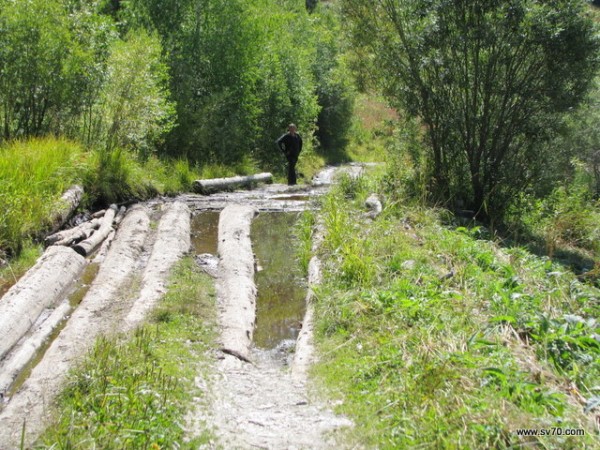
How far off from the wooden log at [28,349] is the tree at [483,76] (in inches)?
314

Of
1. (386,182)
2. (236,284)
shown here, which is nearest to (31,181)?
(236,284)

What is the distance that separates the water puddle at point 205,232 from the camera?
31.7 feet

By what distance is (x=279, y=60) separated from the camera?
2177cm

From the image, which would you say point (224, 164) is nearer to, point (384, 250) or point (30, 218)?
point (30, 218)

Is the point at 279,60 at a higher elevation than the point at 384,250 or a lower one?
higher

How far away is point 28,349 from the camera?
5715 mm

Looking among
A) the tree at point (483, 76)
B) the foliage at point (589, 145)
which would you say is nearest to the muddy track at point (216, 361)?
the tree at point (483, 76)

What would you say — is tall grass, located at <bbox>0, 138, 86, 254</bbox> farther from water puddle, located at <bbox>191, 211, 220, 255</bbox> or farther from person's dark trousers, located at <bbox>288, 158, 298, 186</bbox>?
person's dark trousers, located at <bbox>288, 158, 298, 186</bbox>

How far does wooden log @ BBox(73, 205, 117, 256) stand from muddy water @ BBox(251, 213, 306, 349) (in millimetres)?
2493

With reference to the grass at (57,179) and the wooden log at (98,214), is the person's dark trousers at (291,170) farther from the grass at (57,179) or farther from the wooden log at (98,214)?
the wooden log at (98,214)

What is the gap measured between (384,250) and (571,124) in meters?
6.76

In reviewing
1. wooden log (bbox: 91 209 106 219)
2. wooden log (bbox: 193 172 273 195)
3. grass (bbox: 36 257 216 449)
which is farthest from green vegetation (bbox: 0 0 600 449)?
wooden log (bbox: 91 209 106 219)

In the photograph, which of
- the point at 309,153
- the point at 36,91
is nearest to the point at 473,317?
the point at 36,91

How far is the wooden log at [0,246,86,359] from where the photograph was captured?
5923mm
